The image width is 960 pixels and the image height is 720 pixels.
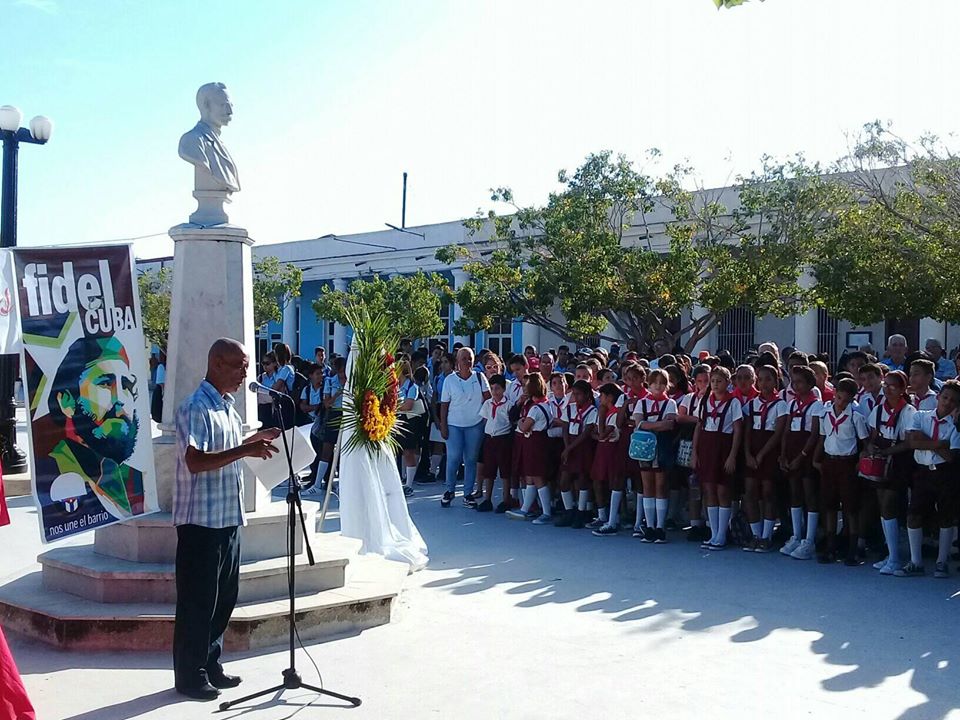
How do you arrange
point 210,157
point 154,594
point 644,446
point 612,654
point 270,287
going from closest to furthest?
1. point 612,654
2. point 154,594
3. point 210,157
4. point 644,446
5. point 270,287

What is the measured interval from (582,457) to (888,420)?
10.9 feet

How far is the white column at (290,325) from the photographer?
40.9m

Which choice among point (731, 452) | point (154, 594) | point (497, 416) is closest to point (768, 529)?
point (731, 452)

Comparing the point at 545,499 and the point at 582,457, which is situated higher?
the point at 582,457

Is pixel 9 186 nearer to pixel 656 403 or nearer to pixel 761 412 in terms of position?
pixel 656 403

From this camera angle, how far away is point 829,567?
8484mm

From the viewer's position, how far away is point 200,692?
196 inches

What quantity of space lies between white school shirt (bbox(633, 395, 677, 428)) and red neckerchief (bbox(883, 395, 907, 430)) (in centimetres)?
206

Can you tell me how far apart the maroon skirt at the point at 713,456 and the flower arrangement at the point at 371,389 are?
3.18 m

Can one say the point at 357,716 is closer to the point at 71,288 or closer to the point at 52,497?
the point at 52,497

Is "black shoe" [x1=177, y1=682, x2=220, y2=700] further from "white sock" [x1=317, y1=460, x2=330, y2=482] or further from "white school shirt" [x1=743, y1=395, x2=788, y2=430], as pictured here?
"white sock" [x1=317, y1=460, x2=330, y2=482]

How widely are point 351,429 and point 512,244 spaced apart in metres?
14.5

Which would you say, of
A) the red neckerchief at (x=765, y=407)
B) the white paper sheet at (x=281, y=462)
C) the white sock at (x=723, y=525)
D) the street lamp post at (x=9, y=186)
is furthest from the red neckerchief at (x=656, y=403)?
the street lamp post at (x=9, y=186)

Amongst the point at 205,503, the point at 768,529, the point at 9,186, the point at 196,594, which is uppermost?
the point at 9,186
